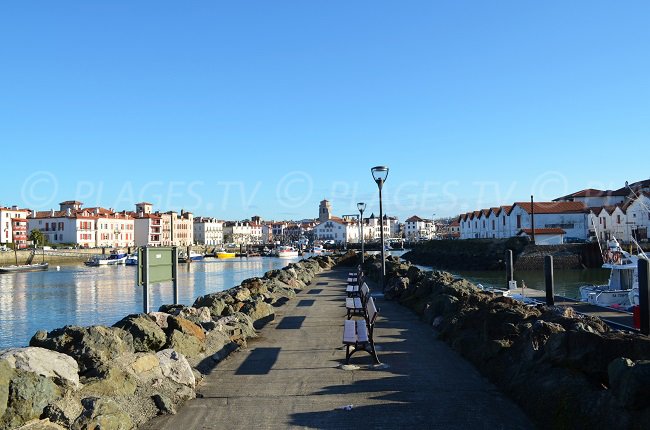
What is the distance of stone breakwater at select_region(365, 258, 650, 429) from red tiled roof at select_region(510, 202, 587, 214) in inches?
2908

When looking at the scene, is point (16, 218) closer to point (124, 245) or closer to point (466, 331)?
point (124, 245)

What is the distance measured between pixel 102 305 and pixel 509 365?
2982 centimetres

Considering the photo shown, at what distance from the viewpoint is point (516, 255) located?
6794cm

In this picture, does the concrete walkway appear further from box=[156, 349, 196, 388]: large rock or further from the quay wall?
the quay wall

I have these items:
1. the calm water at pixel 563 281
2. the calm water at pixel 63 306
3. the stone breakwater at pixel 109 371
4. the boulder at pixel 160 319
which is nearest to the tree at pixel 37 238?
the calm water at pixel 63 306

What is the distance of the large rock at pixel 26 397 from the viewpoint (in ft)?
Result: 17.0

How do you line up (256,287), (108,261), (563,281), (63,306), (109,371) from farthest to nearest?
(108,261)
(563,281)
(63,306)
(256,287)
(109,371)

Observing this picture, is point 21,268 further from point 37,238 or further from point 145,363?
point 145,363

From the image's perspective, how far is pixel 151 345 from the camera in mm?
8664

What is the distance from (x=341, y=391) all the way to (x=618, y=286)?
754 inches

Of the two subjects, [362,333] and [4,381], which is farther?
[362,333]

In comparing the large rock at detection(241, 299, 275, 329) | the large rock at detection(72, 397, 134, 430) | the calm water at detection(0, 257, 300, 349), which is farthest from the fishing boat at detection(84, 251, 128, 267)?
the large rock at detection(72, 397, 134, 430)

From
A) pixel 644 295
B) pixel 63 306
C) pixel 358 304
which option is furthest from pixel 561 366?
pixel 63 306

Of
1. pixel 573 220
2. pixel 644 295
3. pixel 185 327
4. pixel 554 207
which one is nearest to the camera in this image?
pixel 185 327
